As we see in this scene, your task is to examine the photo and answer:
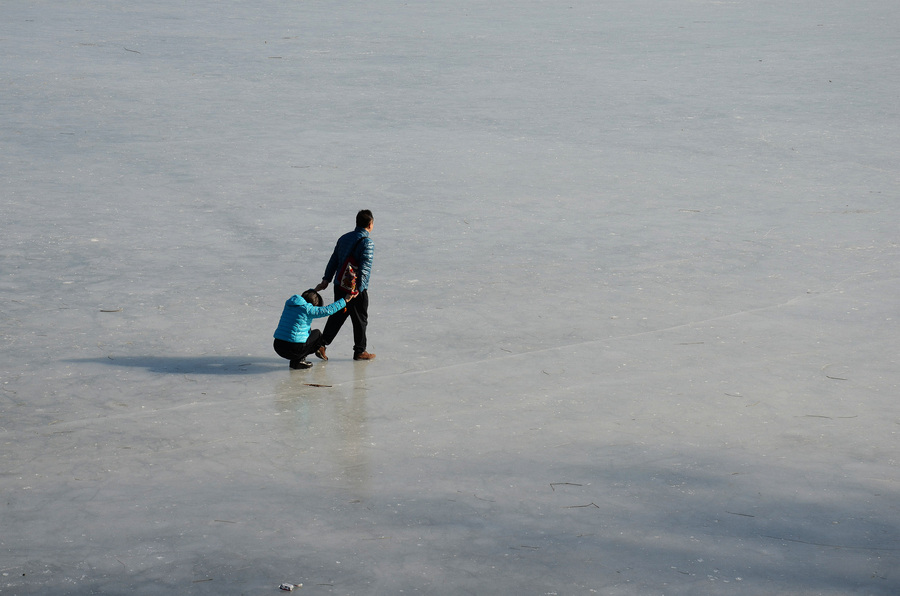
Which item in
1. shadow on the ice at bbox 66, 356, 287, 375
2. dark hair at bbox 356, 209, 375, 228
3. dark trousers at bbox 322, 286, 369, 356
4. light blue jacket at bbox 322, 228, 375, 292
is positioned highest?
dark hair at bbox 356, 209, 375, 228

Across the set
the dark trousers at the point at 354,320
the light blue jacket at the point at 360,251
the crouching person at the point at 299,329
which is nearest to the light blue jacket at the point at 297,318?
the crouching person at the point at 299,329

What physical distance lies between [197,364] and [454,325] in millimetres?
2383

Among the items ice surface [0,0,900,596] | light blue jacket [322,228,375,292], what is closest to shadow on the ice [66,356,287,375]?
ice surface [0,0,900,596]

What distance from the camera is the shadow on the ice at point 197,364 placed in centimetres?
848

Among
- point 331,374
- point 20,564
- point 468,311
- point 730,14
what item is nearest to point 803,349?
point 468,311

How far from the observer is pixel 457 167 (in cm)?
1470

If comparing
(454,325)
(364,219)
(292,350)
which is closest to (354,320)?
(292,350)

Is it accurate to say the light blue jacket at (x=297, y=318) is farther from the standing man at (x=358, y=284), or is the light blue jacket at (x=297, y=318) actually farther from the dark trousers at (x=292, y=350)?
the standing man at (x=358, y=284)

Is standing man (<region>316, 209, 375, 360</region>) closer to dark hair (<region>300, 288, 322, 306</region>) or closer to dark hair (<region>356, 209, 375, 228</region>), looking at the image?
dark hair (<region>356, 209, 375, 228</region>)

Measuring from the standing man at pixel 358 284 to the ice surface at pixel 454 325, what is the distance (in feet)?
0.74

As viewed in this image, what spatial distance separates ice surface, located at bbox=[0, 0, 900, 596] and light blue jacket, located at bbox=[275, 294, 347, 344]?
32cm

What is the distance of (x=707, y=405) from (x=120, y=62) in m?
15.3

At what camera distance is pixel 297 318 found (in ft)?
28.5

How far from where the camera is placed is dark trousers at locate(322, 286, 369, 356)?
8.97m
